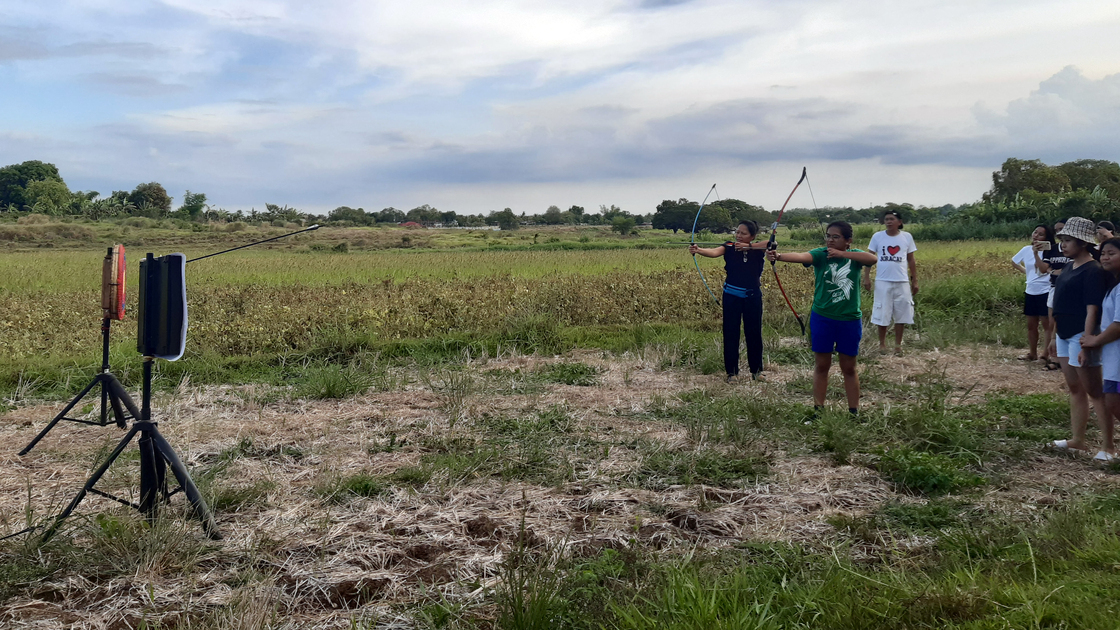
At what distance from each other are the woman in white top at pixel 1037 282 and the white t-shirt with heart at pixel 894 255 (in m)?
1.22

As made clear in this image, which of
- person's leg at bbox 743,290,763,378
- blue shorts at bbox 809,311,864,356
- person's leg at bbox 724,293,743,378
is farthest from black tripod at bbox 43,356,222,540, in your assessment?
person's leg at bbox 743,290,763,378

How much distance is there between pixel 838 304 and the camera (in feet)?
18.8

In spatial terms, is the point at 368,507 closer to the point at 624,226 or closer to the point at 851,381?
the point at 851,381

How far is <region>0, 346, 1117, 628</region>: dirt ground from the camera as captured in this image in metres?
3.19

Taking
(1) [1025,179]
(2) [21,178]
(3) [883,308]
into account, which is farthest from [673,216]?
(2) [21,178]

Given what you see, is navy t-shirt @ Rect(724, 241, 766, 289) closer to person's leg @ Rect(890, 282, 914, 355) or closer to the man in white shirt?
the man in white shirt

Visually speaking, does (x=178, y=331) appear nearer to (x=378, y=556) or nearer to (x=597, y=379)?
(x=378, y=556)

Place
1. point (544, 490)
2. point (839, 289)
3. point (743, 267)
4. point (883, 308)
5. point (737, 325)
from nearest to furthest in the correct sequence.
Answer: point (544, 490), point (839, 289), point (743, 267), point (737, 325), point (883, 308)

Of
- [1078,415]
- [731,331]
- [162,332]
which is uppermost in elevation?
[162,332]

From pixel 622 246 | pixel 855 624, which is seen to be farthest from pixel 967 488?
pixel 622 246

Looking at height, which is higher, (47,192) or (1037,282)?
(47,192)

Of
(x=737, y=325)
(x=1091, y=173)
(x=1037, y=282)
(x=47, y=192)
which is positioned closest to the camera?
(x=737, y=325)

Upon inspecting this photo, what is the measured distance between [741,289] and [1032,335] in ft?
12.7

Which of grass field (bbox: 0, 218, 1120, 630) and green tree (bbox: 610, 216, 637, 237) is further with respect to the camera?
green tree (bbox: 610, 216, 637, 237)
